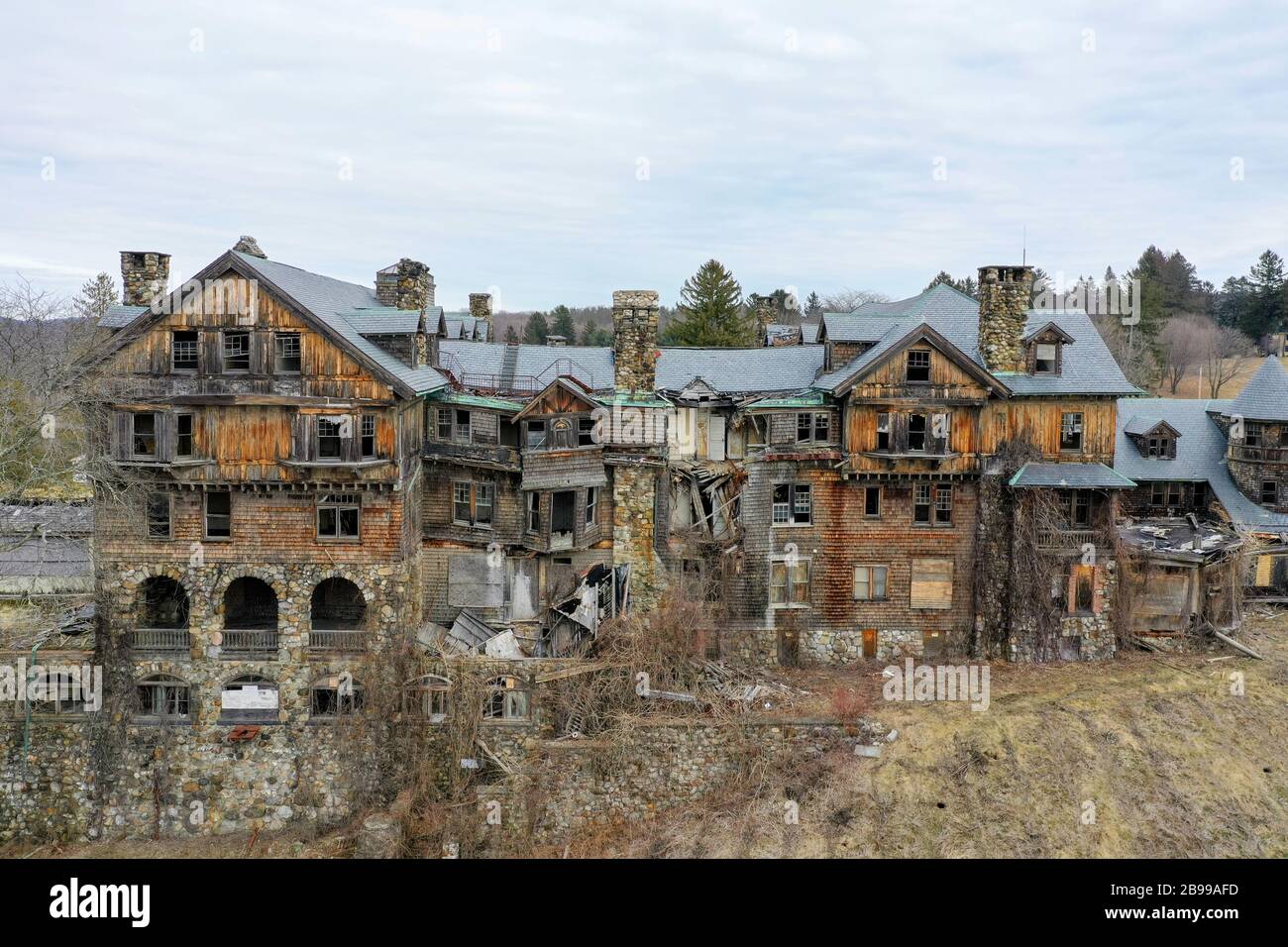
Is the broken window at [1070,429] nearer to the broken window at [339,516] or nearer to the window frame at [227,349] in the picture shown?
the broken window at [339,516]

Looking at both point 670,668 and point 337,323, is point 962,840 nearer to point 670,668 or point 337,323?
point 670,668

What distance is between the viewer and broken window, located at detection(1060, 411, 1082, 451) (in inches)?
1490

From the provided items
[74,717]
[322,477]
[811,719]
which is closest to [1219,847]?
[811,719]

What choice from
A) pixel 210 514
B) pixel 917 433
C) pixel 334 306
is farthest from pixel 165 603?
pixel 917 433

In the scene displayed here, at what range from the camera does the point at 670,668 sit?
35375 millimetres

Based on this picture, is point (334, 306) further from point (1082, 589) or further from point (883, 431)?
point (1082, 589)

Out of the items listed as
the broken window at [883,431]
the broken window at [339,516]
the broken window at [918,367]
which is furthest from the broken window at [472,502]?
the broken window at [918,367]

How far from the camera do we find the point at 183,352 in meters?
34.1

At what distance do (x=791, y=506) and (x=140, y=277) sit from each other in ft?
84.1

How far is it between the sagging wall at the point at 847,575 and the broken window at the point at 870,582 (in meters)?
0.16

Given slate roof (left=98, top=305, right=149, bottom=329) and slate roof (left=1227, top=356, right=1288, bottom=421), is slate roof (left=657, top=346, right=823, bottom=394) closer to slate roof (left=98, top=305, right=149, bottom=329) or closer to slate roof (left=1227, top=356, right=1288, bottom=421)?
slate roof (left=98, top=305, right=149, bottom=329)

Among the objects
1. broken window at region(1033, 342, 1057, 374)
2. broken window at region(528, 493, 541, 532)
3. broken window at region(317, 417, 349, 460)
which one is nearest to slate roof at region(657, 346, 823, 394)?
broken window at region(528, 493, 541, 532)

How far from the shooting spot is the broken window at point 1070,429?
124 ft
